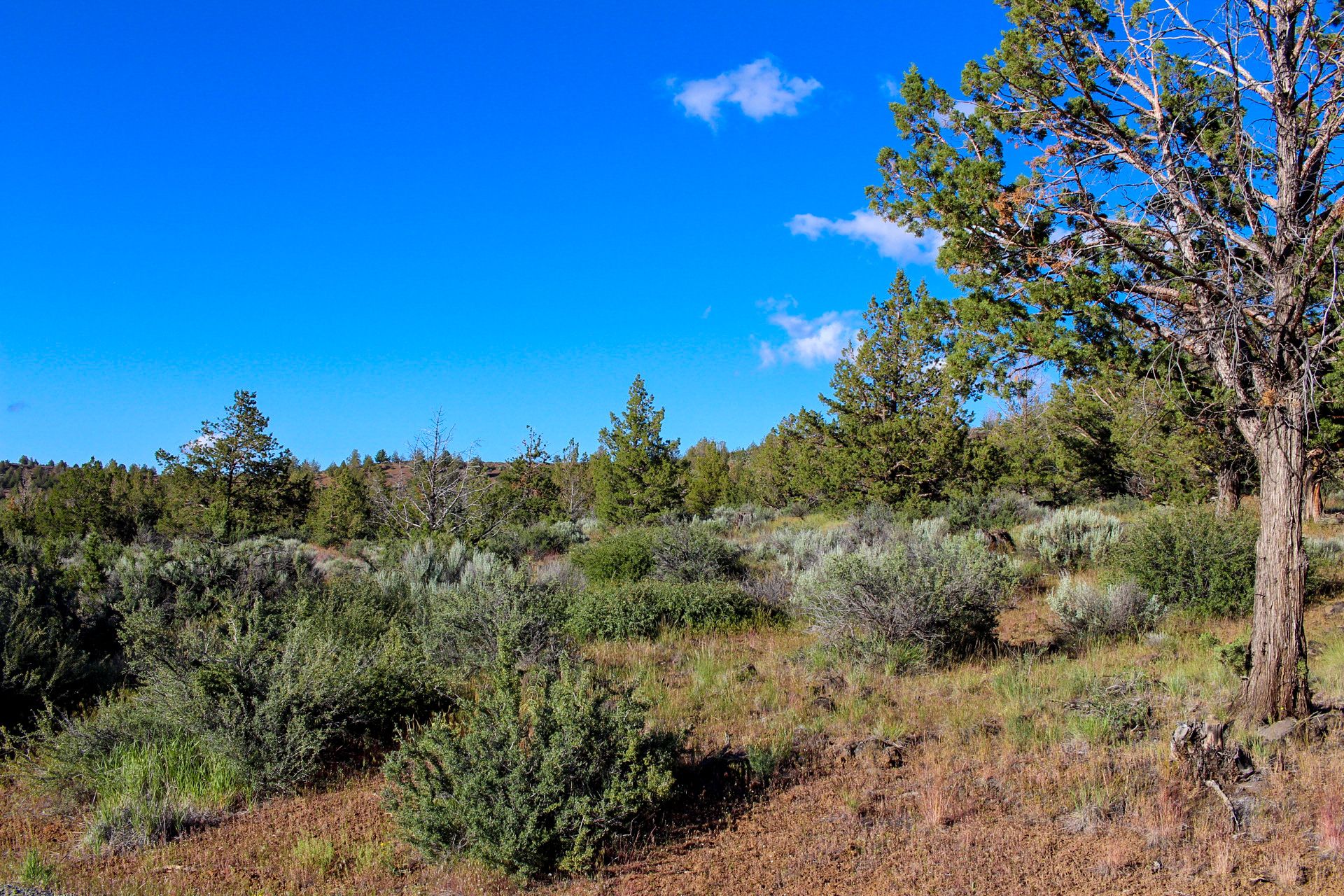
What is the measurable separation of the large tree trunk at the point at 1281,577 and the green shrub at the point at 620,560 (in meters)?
9.62

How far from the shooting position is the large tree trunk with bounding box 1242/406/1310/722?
503 centimetres

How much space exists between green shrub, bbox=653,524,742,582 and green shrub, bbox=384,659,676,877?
8.26 meters

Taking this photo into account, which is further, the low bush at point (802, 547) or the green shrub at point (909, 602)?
the low bush at point (802, 547)

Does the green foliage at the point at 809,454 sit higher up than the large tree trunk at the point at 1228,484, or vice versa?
the green foliage at the point at 809,454

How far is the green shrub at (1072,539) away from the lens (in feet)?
46.0

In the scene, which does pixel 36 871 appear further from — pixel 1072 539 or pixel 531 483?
pixel 531 483

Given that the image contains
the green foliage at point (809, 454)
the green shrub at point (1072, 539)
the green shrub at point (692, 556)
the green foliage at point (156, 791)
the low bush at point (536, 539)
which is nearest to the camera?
the green foliage at point (156, 791)

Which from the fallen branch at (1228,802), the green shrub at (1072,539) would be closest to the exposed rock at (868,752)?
the fallen branch at (1228,802)

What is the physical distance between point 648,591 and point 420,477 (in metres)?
9.31

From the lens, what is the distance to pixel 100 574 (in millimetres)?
11594

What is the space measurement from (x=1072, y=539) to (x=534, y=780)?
13465 millimetres

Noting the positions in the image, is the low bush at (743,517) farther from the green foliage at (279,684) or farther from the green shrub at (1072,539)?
the green foliage at (279,684)

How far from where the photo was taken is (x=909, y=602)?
26.2ft

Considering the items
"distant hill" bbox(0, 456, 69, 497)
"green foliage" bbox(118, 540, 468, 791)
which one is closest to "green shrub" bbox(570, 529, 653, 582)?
"green foliage" bbox(118, 540, 468, 791)
